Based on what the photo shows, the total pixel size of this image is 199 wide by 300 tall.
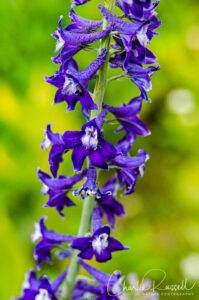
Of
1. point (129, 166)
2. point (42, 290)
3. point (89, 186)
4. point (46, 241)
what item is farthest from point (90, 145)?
point (42, 290)

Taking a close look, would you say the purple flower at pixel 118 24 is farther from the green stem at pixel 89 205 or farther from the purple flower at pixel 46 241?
the purple flower at pixel 46 241

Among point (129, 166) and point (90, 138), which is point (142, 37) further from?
point (129, 166)

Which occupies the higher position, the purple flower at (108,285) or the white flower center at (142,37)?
the white flower center at (142,37)

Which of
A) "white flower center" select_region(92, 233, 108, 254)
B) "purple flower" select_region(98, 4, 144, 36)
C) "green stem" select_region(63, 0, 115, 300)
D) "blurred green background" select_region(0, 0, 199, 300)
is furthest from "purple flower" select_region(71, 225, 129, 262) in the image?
"blurred green background" select_region(0, 0, 199, 300)

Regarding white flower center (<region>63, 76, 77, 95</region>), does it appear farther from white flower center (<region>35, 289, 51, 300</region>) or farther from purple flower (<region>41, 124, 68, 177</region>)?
white flower center (<region>35, 289, 51, 300</region>)

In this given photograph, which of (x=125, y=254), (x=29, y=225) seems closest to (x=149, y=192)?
(x=125, y=254)

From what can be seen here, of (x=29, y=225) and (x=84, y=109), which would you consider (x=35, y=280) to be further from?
(x=29, y=225)

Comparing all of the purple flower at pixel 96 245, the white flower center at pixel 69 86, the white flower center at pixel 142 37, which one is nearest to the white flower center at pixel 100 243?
the purple flower at pixel 96 245
